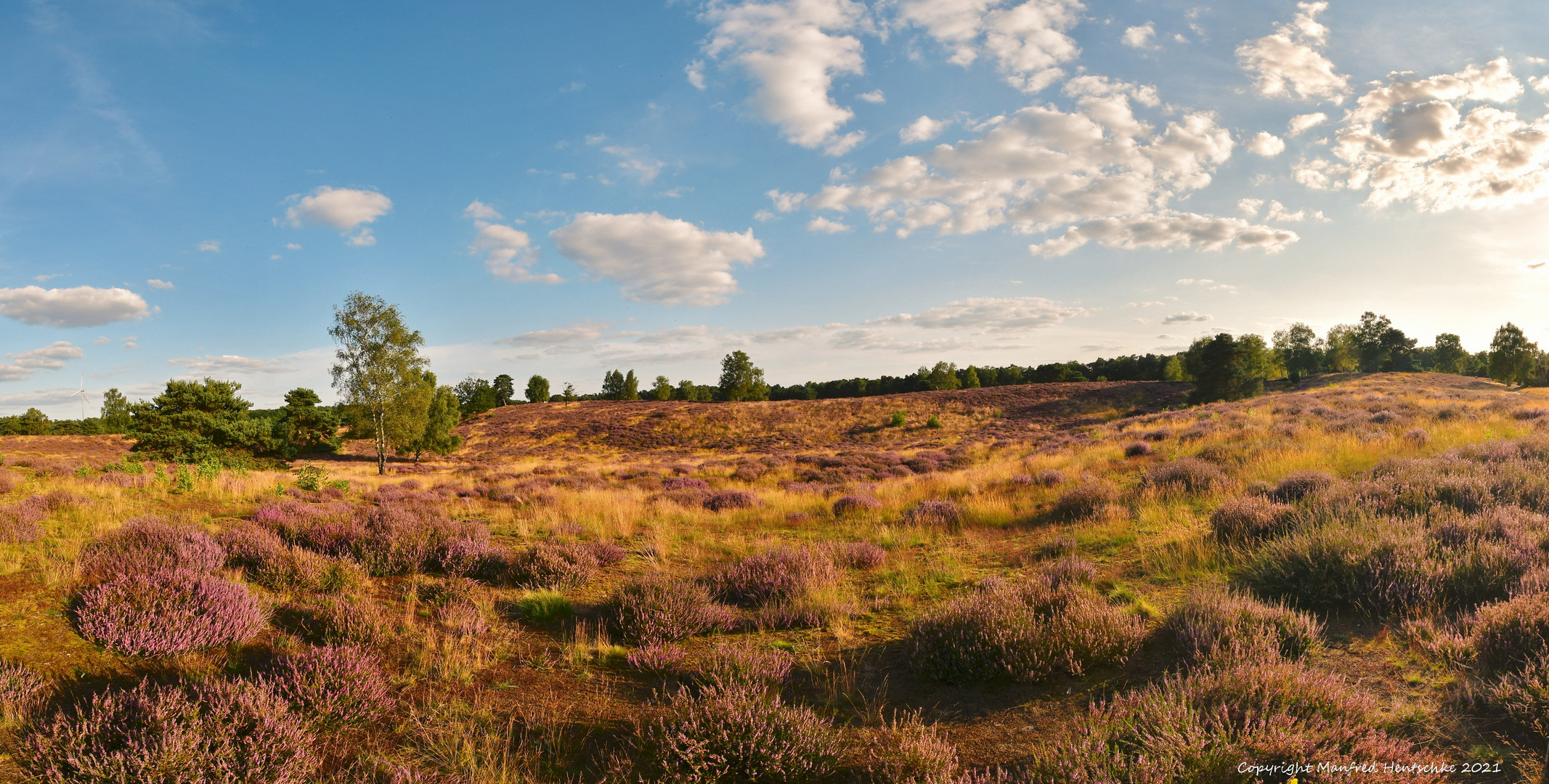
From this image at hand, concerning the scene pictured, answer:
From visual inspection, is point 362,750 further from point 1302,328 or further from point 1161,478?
point 1302,328

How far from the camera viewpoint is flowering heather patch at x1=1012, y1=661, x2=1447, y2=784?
282cm

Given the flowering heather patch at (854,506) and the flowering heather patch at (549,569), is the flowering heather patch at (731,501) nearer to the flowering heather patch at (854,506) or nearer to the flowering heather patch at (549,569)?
the flowering heather patch at (854,506)

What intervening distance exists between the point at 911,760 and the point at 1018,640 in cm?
166

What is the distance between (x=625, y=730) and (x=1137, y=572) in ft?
20.3

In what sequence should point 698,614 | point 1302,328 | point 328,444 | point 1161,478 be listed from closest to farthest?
1. point 698,614
2. point 1161,478
3. point 328,444
4. point 1302,328

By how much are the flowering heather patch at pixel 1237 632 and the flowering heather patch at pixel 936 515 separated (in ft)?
20.1

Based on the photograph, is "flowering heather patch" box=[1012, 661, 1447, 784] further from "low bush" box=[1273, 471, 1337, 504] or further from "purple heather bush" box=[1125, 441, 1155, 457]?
"purple heather bush" box=[1125, 441, 1155, 457]

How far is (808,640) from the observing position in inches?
214

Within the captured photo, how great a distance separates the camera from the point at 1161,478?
439 inches

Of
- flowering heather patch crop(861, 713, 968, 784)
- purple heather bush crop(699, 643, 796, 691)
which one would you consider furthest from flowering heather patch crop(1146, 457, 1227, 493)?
flowering heather patch crop(861, 713, 968, 784)

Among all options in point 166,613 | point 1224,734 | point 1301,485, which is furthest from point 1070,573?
point 166,613

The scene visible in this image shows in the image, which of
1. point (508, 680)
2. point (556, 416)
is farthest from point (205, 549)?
point (556, 416)

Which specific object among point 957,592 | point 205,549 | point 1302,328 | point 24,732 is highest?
point 1302,328

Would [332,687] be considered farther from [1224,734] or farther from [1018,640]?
[1224,734]
